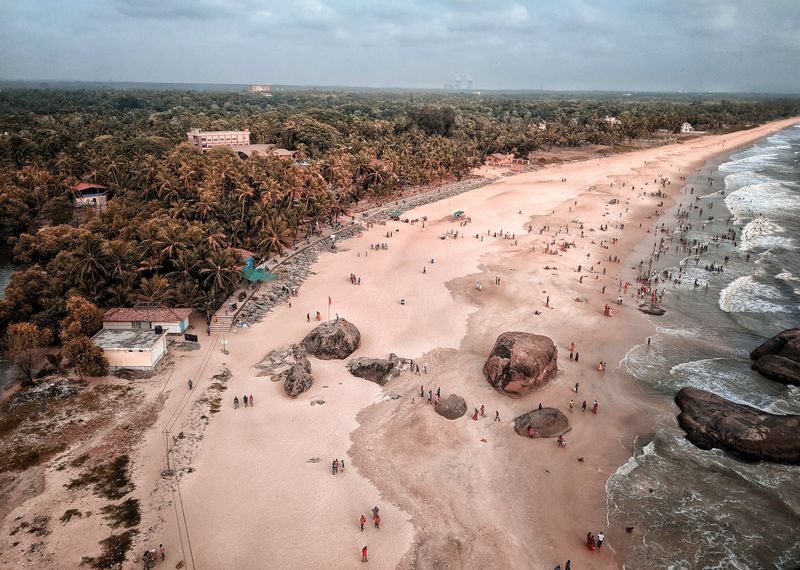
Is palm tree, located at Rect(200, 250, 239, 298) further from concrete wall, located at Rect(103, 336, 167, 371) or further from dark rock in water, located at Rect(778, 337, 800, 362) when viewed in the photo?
dark rock in water, located at Rect(778, 337, 800, 362)

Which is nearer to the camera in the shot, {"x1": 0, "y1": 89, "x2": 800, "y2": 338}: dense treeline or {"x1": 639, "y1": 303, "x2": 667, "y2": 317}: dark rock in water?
{"x1": 0, "y1": 89, "x2": 800, "y2": 338}: dense treeline

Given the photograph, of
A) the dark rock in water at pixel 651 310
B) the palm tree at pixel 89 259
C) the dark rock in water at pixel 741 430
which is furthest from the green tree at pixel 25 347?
the dark rock in water at pixel 651 310

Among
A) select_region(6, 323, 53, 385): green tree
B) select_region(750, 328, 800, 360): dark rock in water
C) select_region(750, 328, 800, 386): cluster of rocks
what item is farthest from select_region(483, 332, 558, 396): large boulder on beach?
select_region(6, 323, 53, 385): green tree

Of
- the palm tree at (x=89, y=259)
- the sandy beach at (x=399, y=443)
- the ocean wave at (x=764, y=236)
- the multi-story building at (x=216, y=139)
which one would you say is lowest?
the sandy beach at (x=399, y=443)

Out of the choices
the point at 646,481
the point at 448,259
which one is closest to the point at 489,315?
the point at 448,259

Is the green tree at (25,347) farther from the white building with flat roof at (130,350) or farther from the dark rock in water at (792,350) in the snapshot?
the dark rock in water at (792,350)

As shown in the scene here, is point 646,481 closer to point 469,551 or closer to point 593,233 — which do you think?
point 469,551
